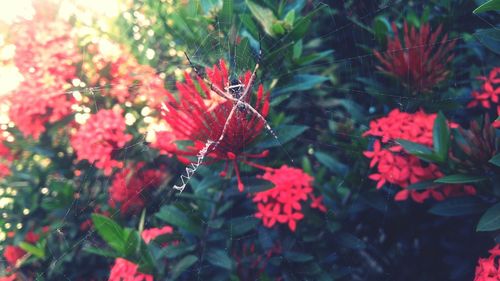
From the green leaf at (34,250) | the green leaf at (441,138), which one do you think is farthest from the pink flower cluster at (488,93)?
the green leaf at (34,250)

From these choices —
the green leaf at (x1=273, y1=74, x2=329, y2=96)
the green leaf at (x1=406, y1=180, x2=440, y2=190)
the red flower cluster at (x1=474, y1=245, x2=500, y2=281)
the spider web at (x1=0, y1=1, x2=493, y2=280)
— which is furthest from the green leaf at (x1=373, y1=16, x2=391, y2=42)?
the red flower cluster at (x1=474, y1=245, x2=500, y2=281)

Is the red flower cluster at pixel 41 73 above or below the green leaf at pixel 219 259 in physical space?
above

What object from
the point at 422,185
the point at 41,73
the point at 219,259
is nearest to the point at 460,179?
the point at 422,185

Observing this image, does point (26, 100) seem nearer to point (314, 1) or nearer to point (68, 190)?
point (68, 190)

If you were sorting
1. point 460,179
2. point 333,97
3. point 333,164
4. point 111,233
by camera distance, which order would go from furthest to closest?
point 333,97, point 333,164, point 111,233, point 460,179

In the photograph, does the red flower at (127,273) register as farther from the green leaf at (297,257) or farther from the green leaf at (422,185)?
the green leaf at (422,185)

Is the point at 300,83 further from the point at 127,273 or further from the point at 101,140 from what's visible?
the point at 127,273
